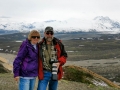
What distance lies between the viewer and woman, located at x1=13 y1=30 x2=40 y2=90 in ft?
23.6

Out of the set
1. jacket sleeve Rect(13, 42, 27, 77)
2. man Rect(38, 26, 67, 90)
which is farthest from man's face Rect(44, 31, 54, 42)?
jacket sleeve Rect(13, 42, 27, 77)

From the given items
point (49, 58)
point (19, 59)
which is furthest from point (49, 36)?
point (19, 59)

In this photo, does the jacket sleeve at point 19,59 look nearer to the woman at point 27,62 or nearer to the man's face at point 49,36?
the woman at point 27,62

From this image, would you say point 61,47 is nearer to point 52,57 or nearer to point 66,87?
point 52,57

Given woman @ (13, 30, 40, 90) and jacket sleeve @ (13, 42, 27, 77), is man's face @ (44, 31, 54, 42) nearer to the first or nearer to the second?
woman @ (13, 30, 40, 90)

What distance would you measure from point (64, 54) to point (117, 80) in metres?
36.9

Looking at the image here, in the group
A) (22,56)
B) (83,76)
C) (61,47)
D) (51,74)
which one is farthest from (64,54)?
(83,76)

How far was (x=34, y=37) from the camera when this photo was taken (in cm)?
733

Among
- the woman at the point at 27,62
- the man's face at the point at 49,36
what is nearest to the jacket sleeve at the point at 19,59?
the woman at the point at 27,62

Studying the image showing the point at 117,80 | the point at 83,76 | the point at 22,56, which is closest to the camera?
the point at 22,56

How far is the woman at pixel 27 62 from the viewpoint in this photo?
720 centimetres

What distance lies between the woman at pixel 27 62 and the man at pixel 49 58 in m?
0.17

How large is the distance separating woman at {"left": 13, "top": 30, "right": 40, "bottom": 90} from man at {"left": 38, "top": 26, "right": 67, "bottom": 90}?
17 cm

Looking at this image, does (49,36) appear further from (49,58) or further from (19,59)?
(19,59)
